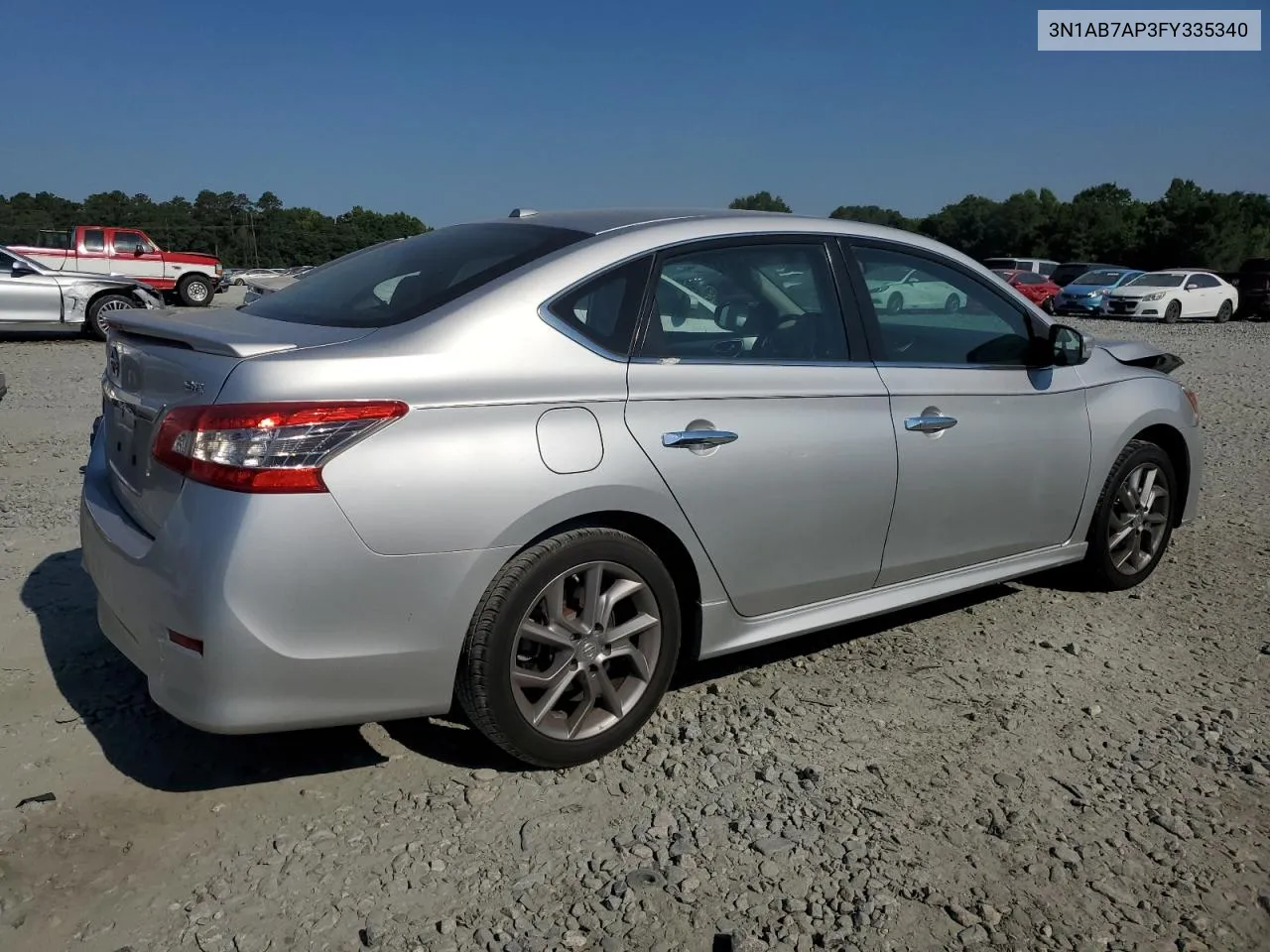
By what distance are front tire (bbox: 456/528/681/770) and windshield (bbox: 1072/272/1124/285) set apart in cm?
2821

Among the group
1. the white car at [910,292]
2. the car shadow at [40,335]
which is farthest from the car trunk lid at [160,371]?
the car shadow at [40,335]

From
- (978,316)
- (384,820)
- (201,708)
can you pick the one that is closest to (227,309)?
(201,708)

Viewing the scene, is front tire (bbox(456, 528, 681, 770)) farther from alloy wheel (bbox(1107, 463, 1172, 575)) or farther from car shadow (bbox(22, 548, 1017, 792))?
alloy wheel (bbox(1107, 463, 1172, 575))

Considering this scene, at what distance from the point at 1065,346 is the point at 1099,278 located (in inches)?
1066

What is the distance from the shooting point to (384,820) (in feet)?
9.28

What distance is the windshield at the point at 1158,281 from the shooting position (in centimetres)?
2658

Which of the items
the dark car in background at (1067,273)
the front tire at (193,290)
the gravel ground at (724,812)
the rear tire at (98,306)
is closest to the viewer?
the gravel ground at (724,812)

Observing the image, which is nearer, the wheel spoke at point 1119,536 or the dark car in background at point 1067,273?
the wheel spoke at point 1119,536

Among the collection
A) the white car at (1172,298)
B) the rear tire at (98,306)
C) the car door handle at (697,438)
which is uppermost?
the white car at (1172,298)

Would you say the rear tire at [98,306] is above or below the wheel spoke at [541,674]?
above

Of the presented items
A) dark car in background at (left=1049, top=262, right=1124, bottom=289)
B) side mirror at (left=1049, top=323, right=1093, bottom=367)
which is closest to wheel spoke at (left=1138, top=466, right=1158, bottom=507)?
side mirror at (left=1049, top=323, right=1093, bottom=367)

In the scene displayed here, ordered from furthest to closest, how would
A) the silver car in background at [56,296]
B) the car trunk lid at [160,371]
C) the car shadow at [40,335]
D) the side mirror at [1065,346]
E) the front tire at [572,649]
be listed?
the car shadow at [40,335]
the silver car in background at [56,296]
the side mirror at [1065,346]
the front tire at [572,649]
the car trunk lid at [160,371]

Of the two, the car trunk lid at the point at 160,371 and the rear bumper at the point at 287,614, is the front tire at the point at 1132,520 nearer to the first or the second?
the rear bumper at the point at 287,614

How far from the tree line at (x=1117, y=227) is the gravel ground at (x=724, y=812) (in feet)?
135
